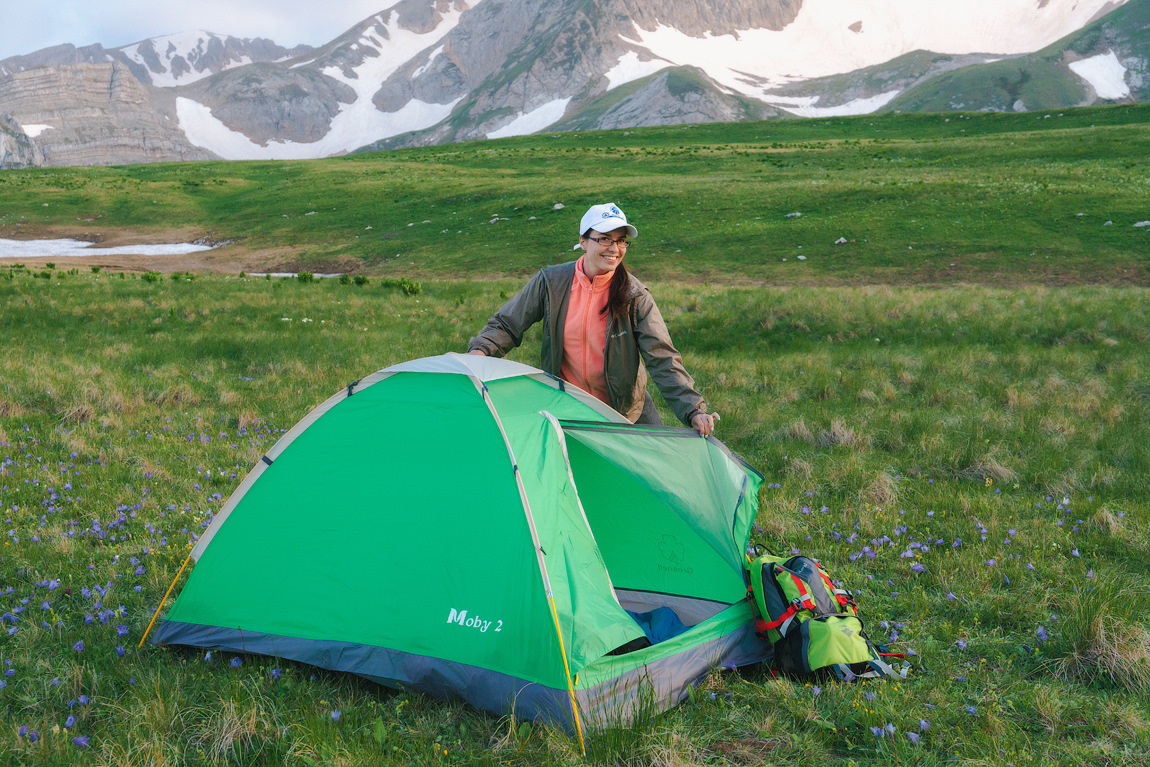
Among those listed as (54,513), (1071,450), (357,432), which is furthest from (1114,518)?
(54,513)

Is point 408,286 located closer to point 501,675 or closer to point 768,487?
point 768,487

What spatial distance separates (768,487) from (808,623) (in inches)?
120

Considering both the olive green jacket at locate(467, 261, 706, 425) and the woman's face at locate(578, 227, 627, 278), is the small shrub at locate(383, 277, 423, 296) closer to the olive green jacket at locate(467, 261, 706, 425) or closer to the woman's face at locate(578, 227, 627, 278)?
the olive green jacket at locate(467, 261, 706, 425)

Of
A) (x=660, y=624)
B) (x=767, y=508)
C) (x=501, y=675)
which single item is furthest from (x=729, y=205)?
(x=501, y=675)

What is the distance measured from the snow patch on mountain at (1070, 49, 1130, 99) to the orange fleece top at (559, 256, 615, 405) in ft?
660

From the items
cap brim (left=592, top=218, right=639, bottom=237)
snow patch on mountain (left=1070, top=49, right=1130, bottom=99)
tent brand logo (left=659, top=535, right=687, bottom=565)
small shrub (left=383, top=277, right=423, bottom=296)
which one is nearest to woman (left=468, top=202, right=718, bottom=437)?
cap brim (left=592, top=218, right=639, bottom=237)

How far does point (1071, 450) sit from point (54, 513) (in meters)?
10.6

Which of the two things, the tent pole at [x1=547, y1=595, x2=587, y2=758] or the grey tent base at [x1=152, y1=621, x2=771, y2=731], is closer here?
the tent pole at [x1=547, y1=595, x2=587, y2=758]

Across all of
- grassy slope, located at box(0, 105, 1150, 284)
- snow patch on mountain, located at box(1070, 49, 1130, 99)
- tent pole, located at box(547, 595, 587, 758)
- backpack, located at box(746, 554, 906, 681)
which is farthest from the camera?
Answer: snow patch on mountain, located at box(1070, 49, 1130, 99)

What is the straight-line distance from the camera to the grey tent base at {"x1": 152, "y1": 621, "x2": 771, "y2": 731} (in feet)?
12.9

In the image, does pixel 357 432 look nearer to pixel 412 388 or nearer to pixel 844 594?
pixel 412 388

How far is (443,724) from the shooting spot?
3.96 metres

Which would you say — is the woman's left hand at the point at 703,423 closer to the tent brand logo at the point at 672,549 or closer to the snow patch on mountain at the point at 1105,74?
the tent brand logo at the point at 672,549

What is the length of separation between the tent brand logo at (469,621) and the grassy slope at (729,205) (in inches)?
889
